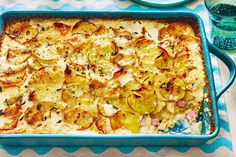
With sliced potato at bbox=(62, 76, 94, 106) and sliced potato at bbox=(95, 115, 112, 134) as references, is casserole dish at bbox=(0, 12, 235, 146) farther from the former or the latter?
sliced potato at bbox=(62, 76, 94, 106)

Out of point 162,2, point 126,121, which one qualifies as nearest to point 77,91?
point 126,121

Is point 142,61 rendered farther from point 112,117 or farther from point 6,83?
point 6,83

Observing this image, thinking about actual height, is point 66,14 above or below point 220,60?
above

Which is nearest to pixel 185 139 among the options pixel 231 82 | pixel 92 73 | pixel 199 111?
pixel 199 111

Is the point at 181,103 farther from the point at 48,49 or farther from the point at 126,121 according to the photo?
the point at 48,49

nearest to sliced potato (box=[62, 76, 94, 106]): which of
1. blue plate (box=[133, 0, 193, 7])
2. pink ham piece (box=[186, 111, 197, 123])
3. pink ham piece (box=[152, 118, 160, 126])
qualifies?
pink ham piece (box=[152, 118, 160, 126])
